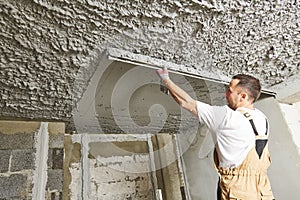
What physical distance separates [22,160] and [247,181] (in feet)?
4.17

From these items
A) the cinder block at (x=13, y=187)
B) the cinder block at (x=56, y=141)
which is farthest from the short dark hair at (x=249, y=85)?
the cinder block at (x=13, y=187)

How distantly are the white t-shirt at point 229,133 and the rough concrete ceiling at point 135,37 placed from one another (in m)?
0.29

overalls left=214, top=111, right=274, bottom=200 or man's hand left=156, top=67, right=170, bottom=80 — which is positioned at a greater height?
man's hand left=156, top=67, right=170, bottom=80

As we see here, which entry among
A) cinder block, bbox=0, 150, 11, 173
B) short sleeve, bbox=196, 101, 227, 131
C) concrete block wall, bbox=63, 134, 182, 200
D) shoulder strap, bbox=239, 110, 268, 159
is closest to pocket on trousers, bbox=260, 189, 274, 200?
shoulder strap, bbox=239, 110, 268, 159

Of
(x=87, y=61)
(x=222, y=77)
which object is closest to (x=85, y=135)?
(x=87, y=61)

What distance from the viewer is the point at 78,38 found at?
0.77 metres

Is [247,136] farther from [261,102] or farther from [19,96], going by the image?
[19,96]

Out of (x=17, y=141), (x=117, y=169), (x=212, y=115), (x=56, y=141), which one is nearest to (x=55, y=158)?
(x=56, y=141)

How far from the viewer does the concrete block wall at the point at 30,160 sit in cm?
131

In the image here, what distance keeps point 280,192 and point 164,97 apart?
812 mm

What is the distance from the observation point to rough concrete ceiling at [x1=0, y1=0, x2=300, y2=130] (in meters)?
0.67

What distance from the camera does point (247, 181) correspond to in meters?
0.77

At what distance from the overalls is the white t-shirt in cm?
2

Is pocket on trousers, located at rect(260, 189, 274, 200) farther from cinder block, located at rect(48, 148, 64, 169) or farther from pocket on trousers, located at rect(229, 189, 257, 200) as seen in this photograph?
cinder block, located at rect(48, 148, 64, 169)
